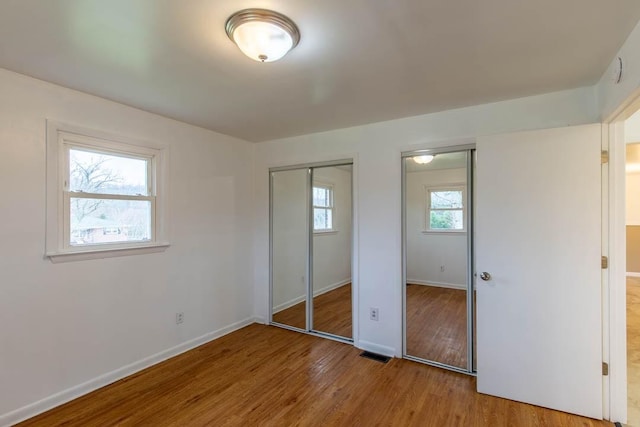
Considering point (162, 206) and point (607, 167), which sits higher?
point (607, 167)

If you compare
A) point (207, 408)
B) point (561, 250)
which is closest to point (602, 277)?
point (561, 250)

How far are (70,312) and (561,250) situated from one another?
3683 mm

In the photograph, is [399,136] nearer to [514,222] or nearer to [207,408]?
[514,222]

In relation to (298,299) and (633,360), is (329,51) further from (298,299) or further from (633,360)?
(633,360)

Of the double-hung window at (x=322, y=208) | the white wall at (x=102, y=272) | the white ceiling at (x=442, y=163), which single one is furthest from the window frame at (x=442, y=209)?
the white wall at (x=102, y=272)

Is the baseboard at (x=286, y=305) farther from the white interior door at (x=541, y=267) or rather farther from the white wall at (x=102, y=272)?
the white interior door at (x=541, y=267)

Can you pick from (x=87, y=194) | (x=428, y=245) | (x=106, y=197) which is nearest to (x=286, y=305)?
(x=428, y=245)

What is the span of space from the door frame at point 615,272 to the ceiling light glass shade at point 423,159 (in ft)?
4.05

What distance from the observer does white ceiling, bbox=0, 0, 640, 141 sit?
1439mm

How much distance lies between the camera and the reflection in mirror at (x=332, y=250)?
367cm

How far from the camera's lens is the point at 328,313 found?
3922mm

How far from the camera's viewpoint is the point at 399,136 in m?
3.06

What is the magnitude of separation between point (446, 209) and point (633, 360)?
2.23m

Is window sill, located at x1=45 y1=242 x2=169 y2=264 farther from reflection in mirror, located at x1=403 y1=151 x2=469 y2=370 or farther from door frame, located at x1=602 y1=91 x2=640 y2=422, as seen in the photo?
door frame, located at x1=602 y1=91 x2=640 y2=422
